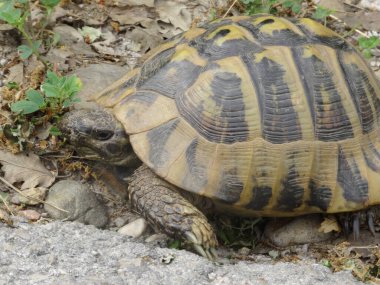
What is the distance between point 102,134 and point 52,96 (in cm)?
50

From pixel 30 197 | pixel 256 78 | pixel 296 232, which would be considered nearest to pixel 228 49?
pixel 256 78

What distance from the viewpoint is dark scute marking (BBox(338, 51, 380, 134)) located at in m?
3.99

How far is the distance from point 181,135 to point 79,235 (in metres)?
0.83

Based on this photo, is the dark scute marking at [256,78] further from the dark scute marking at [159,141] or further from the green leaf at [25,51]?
the green leaf at [25,51]

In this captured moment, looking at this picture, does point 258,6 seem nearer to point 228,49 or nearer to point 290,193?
point 228,49

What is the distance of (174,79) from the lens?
3811mm

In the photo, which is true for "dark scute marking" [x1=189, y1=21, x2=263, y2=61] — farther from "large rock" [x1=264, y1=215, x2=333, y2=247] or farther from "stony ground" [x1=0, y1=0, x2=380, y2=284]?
"large rock" [x1=264, y1=215, x2=333, y2=247]

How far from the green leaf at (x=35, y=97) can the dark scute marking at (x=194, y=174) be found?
1.18m

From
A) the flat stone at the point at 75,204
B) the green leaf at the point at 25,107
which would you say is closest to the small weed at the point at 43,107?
the green leaf at the point at 25,107

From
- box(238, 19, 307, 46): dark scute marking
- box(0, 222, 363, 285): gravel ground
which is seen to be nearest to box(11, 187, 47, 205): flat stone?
box(0, 222, 363, 285): gravel ground

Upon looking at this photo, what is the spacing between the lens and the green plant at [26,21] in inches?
169

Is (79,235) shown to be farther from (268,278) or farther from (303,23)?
(303,23)

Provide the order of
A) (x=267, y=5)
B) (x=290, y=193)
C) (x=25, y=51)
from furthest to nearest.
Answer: (x=267, y=5) < (x=25, y=51) < (x=290, y=193)

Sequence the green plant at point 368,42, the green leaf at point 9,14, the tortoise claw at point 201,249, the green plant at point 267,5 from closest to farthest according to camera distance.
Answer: the tortoise claw at point 201,249 < the green leaf at point 9,14 < the green plant at point 368,42 < the green plant at point 267,5
